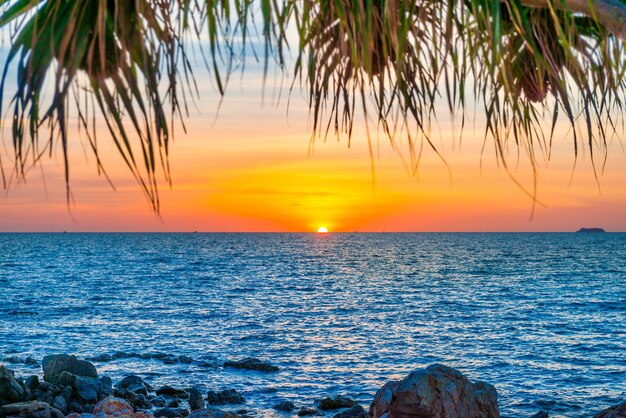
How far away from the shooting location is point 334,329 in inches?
1673

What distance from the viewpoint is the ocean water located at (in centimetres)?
2744

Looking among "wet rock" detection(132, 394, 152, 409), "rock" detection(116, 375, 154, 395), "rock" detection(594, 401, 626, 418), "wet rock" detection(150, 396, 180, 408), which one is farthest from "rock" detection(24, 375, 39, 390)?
"rock" detection(594, 401, 626, 418)

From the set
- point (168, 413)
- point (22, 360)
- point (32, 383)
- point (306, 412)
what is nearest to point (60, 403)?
point (32, 383)

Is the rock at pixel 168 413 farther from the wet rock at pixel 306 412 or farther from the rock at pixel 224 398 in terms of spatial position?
the wet rock at pixel 306 412

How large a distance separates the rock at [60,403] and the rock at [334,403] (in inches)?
293

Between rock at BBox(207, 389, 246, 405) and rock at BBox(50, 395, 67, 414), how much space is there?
499 cm

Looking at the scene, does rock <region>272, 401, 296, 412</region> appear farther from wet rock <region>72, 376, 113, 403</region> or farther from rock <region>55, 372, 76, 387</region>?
rock <region>55, 372, 76, 387</region>

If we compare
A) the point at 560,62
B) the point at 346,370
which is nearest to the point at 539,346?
the point at 346,370

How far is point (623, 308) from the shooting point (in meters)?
56.1

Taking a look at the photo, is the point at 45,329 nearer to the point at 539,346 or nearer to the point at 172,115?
the point at 539,346

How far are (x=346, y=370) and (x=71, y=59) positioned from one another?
27.6m

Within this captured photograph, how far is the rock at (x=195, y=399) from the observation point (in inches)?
888

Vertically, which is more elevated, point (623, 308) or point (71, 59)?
point (71, 59)

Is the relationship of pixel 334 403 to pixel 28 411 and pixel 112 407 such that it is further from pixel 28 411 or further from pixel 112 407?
pixel 28 411
